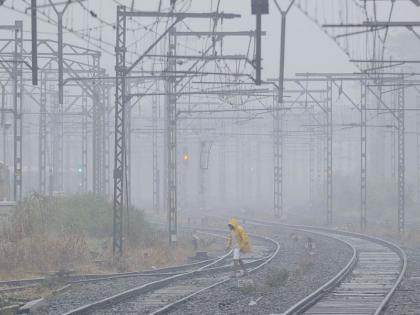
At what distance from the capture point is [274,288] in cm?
2091

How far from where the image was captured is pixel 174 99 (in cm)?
3422

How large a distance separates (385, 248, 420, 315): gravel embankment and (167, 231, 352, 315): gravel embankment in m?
1.85

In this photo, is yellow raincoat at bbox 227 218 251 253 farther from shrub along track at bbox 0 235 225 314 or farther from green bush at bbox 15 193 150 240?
green bush at bbox 15 193 150 240

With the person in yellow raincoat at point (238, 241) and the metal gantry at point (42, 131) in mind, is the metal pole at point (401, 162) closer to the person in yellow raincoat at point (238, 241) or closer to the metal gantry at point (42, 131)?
the metal gantry at point (42, 131)

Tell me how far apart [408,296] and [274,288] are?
2971 mm

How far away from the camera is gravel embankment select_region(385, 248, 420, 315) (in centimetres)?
1721

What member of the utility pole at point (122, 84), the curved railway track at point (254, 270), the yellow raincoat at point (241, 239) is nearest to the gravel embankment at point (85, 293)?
the curved railway track at point (254, 270)

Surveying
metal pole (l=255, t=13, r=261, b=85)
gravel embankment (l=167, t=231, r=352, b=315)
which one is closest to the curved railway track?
gravel embankment (l=167, t=231, r=352, b=315)

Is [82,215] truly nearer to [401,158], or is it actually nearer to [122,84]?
[122,84]

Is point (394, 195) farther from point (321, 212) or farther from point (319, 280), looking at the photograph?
point (319, 280)

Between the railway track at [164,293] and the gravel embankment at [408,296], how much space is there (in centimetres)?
404

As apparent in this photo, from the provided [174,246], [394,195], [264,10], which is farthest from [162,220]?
[264,10]

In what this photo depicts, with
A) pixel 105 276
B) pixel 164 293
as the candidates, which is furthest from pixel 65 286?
pixel 105 276

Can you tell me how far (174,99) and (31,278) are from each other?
11.5 m
